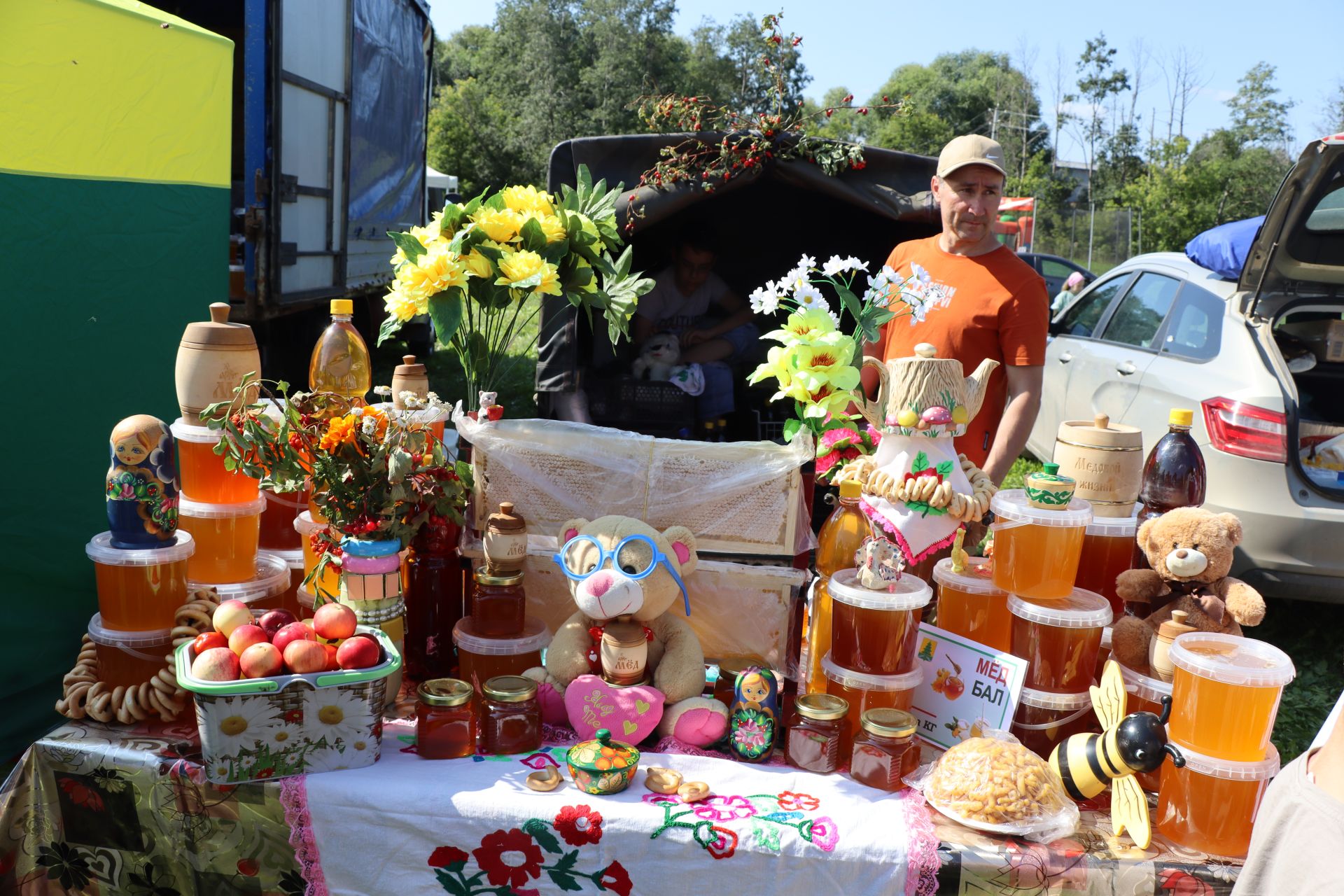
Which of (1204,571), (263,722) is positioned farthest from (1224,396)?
(263,722)

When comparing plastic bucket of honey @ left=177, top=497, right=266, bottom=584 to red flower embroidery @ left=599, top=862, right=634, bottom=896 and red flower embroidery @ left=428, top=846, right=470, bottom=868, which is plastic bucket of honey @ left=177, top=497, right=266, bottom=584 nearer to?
red flower embroidery @ left=428, top=846, right=470, bottom=868

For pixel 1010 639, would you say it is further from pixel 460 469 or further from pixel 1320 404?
pixel 1320 404

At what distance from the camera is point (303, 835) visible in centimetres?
173

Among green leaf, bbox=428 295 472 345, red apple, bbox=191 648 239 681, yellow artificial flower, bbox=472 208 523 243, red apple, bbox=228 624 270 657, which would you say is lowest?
red apple, bbox=191 648 239 681

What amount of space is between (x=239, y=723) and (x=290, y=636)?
17 centimetres

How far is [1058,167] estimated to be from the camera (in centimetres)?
3850

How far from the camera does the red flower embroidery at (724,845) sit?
166 cm

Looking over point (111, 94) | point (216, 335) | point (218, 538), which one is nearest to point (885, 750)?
point (218, 538)

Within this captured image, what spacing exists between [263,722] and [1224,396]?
3.72 meters

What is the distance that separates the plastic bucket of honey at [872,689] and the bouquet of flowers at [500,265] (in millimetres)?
978

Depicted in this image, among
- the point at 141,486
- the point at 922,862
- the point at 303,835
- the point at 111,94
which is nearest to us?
the point at 922,862

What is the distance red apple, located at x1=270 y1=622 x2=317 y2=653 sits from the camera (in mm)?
1781

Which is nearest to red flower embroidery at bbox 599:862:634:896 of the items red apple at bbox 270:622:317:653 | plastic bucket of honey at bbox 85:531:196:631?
red apple at bbox 270:622:317:653

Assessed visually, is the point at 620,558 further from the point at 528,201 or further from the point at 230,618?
the point at 528,201
